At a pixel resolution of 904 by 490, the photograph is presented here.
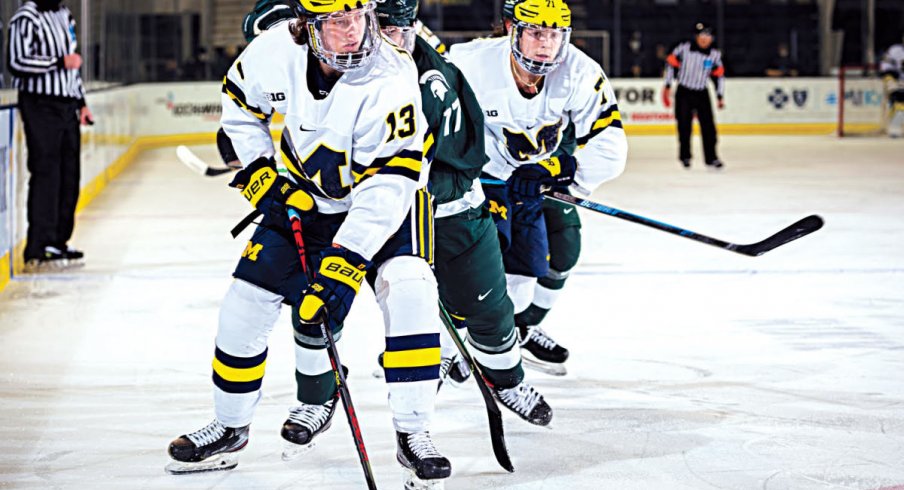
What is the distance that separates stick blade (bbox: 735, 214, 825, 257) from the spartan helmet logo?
97cm

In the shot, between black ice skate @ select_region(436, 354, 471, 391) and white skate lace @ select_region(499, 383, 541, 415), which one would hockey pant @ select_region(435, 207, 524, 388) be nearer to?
white skate lace @ select_region(499, 383, 541, 415)

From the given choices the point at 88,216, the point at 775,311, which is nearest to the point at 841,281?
the point at 775,311

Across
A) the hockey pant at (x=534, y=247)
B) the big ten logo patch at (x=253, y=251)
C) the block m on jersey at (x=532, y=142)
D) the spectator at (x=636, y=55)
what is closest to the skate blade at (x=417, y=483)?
the big ten logo patch at (x=253, y=251)

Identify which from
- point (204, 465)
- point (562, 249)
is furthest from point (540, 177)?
point (204, 465)

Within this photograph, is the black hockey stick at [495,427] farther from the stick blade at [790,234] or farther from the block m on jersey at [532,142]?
the stick blade at [790,234]

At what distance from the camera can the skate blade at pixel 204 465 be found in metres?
2.82

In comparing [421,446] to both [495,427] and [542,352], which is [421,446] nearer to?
[495,427]

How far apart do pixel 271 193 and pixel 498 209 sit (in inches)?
35.7

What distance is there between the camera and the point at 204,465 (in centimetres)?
283

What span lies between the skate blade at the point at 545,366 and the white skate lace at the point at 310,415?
0.93 meters

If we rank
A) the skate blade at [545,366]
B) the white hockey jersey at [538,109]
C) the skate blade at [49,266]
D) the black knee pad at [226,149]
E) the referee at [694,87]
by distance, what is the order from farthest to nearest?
the referee at [694,87] → the skate blade at [49,266] → the skate blade at [545,366] → the white hockey jersey at [538,109] → the black knee pad at [226,149]

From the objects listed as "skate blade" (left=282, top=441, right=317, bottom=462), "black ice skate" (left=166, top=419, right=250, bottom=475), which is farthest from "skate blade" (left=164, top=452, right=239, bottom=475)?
"skate blade" (left=282, top=441, right=317, bottom=462)

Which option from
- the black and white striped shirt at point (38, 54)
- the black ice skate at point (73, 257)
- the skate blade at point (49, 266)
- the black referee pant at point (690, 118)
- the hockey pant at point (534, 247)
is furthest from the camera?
the black referee pant at point (690, 118)

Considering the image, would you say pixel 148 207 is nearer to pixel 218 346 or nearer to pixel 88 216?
pixel 88 216
